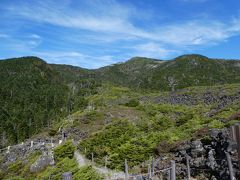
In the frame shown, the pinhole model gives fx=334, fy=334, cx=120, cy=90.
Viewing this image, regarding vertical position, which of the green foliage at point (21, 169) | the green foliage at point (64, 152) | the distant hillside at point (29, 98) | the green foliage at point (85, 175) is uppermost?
the distant hillside at point (29, 98)

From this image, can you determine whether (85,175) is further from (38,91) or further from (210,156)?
(38,91)

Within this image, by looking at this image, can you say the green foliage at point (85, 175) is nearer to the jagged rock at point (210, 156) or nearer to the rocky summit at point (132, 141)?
the rocky summit at point (132, 141)

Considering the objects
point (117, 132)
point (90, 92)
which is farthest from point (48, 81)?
point (117, 132)

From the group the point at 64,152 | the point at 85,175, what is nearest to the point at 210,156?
the point at 85,175

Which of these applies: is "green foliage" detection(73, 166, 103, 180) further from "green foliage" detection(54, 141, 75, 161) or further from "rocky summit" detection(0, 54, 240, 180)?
"green foliage" detection(54, 141, 75, 161)

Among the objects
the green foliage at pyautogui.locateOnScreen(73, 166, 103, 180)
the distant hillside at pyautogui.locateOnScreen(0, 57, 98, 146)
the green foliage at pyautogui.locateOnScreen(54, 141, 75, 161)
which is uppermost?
the distant hillside at pyautogui.locateOnScreen(0, 57, 98, 146)

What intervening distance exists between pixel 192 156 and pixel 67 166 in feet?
30.6

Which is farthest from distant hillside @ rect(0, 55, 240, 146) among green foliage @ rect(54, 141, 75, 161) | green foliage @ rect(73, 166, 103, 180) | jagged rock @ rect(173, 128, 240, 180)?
jagged rock @ rect(173, 128, 240, 180)

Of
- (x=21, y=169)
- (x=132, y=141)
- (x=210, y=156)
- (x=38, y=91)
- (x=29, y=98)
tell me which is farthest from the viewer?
(x=38, y=91)

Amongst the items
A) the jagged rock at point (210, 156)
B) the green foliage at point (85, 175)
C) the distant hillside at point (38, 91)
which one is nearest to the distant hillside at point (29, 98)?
the distant hillside at point (38, 91)

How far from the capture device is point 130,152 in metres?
25.5

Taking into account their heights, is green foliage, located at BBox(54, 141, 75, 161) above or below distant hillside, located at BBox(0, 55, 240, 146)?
below

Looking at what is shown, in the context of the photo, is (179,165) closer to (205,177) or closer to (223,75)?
(205,177)

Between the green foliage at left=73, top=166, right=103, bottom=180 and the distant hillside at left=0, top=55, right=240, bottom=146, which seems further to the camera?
the distant hillside at left=0, top=55, right=240, bottom=146
